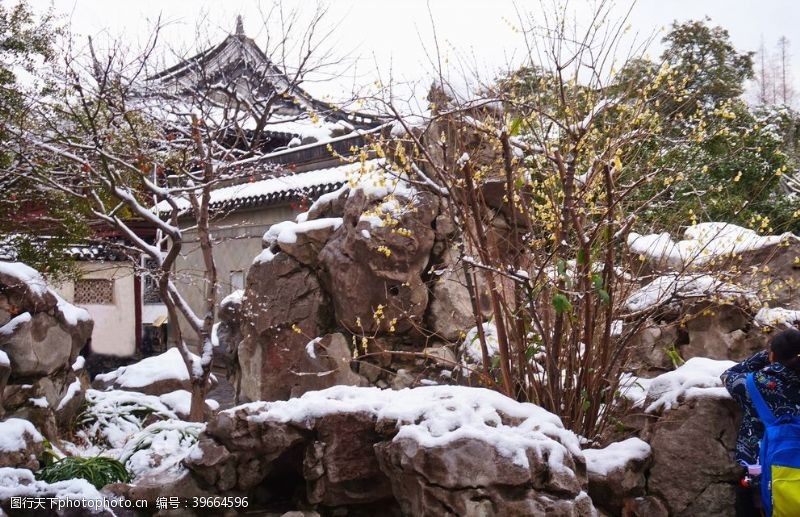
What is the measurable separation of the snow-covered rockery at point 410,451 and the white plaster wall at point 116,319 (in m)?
13.2

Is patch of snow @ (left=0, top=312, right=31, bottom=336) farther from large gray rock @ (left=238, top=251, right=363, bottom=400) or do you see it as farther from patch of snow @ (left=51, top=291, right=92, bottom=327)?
large gray rock @ (left=238, top=251, right=363, bottom=400)

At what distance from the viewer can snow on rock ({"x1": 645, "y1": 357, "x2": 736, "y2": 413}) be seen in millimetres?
4438

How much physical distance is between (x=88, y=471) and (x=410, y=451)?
372 cm

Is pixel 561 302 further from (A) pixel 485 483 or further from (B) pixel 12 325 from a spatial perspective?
(B) pixel 12 325

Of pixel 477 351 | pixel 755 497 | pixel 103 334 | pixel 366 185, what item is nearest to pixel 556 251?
pixel 755 497

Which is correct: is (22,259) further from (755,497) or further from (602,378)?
(755,497)

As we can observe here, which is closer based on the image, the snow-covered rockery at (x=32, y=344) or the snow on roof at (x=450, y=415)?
the snow on roof at (x=450, y=415)

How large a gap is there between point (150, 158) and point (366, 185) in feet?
9.64

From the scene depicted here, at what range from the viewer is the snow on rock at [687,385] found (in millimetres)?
4438

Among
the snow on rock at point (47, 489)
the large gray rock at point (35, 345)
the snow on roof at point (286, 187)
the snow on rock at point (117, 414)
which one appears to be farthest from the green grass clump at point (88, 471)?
the snow on roof at point (286, 187)

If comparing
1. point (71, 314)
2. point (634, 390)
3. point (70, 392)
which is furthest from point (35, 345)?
point (634, 390)

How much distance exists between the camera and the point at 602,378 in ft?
15.6

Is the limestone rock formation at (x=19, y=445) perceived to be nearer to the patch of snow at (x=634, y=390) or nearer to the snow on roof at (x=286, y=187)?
the patch of snow at (x=634, y=390)

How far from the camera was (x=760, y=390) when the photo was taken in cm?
394
